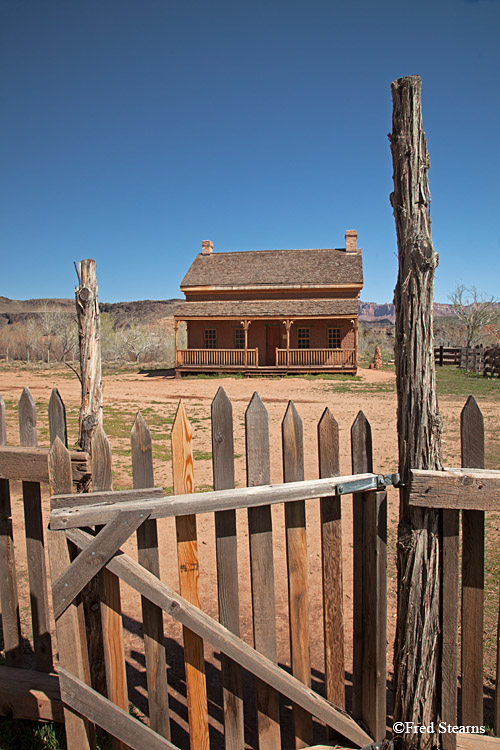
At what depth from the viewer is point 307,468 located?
801 centimetres

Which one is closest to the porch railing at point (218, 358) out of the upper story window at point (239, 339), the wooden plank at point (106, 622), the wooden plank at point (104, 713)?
the upper story window at point (239, 339)

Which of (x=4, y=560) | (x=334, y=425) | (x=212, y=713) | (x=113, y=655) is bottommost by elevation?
(x=212, y=713)

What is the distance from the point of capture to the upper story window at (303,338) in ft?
96.7

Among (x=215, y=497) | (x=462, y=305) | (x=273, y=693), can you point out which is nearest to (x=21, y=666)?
(x=273, y=693)

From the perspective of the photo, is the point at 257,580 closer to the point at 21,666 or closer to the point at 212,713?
the point at 212,713

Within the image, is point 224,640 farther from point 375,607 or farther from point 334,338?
point 334,338

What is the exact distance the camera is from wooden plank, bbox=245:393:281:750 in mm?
2194

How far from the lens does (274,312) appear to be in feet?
91.6

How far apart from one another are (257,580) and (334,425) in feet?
2.67

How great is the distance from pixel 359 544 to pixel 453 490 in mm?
529

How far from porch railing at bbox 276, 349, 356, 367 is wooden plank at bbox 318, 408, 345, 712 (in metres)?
24.8

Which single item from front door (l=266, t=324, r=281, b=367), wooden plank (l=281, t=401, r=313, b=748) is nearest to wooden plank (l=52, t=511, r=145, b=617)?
wooden plank (l=281, t=401, r=313, b=748)

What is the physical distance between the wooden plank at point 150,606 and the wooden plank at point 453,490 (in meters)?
1.16

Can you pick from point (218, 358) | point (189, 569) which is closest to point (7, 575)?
point (189, 569)
